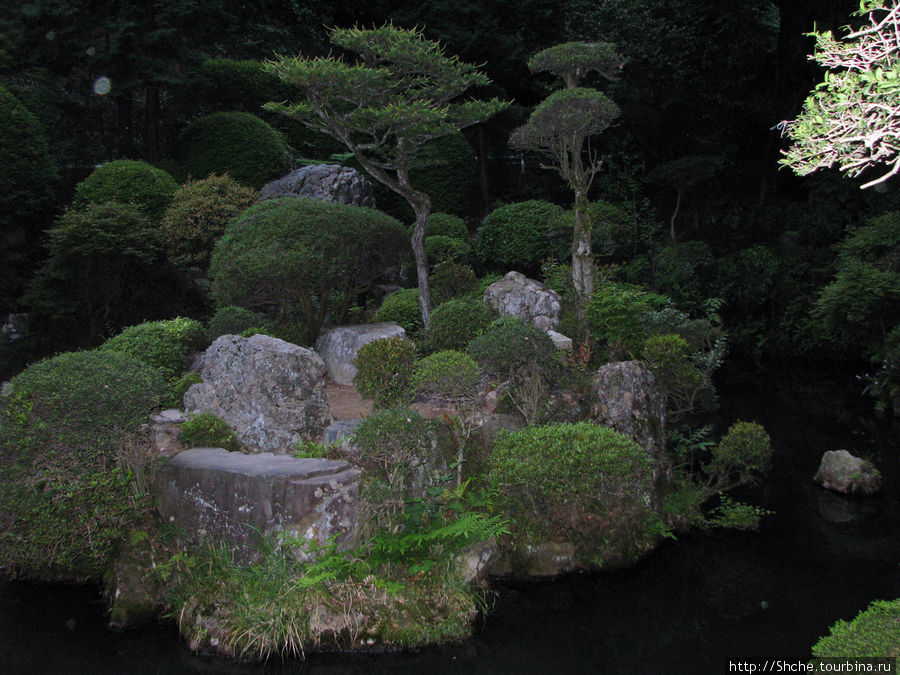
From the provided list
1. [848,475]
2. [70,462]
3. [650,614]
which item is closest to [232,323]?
[70,462]

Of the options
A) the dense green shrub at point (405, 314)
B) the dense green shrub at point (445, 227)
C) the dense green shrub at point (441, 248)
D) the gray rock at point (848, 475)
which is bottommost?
the gray rock at point (848, 475)

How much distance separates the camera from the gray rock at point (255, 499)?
7.14 metres

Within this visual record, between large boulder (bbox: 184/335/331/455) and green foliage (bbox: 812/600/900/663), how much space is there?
241 inches

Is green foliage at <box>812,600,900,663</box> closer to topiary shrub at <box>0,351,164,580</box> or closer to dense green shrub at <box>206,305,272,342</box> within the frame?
topiary shrub at <box>0,351,164,580</box>

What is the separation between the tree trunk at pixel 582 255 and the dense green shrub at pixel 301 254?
3428 mm

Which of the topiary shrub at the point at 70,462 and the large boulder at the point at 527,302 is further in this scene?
the large boulder at the point at 527,302

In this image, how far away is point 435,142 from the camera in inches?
835

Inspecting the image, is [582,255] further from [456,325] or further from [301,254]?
A: [301,254]

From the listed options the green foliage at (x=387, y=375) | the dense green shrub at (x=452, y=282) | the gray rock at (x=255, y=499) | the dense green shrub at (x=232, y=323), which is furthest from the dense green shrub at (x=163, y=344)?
the dense green shrub at (x=452, y=282)

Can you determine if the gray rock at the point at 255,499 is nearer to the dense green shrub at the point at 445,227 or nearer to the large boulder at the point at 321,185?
the large boulder at the point at 321,185

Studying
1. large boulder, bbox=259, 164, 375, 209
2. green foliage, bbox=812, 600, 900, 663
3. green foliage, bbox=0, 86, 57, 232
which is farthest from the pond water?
large boulder, bbox=259, 164, 375, 209

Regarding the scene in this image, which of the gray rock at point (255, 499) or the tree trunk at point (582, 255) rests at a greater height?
the tree trunk at point (582, 255)

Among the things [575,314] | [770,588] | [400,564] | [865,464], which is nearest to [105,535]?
[400,564]

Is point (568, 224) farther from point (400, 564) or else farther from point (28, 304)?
point (28, 304)
